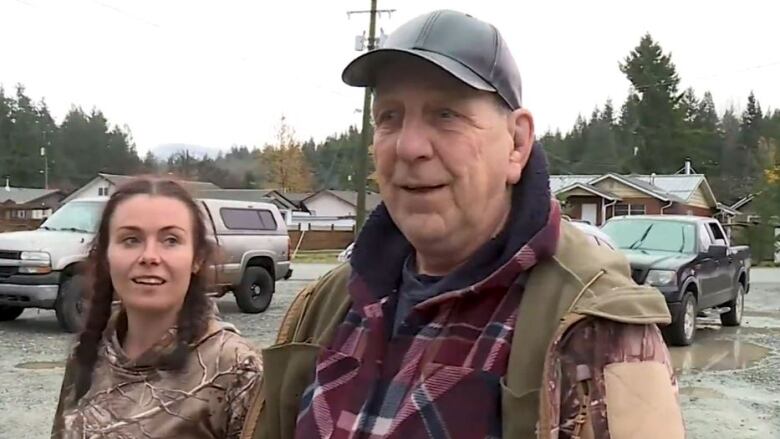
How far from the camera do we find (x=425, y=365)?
172cm

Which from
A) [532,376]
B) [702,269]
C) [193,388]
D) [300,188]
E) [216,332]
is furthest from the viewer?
[300,188]

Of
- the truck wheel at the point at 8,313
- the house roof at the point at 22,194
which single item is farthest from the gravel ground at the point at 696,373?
the house roof at the point at 22,194

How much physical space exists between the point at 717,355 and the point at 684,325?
1.89 ft

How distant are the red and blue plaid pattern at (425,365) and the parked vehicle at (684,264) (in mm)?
9197

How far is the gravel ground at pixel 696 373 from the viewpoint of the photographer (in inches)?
281

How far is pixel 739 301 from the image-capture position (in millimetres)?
14031

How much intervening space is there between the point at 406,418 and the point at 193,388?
0.90 m

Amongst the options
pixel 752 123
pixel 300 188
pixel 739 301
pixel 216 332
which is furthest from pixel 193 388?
pixel 752 123

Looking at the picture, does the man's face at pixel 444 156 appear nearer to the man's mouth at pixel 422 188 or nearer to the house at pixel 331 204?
the man's mouth at pixel 422 188

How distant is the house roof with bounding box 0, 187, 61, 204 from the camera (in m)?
64.7

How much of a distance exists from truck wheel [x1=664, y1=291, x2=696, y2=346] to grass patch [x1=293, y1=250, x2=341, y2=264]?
21.5 meters

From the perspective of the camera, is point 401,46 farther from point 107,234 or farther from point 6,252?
point 6,252

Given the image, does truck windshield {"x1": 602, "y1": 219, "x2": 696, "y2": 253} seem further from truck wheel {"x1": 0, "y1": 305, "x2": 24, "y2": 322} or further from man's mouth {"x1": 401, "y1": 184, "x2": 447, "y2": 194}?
man's mouth {"x1": 401, "y1": 184, "x2": 447, "y2": 194}

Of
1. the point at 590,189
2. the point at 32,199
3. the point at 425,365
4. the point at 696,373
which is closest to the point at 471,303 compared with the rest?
the point at 425,365
